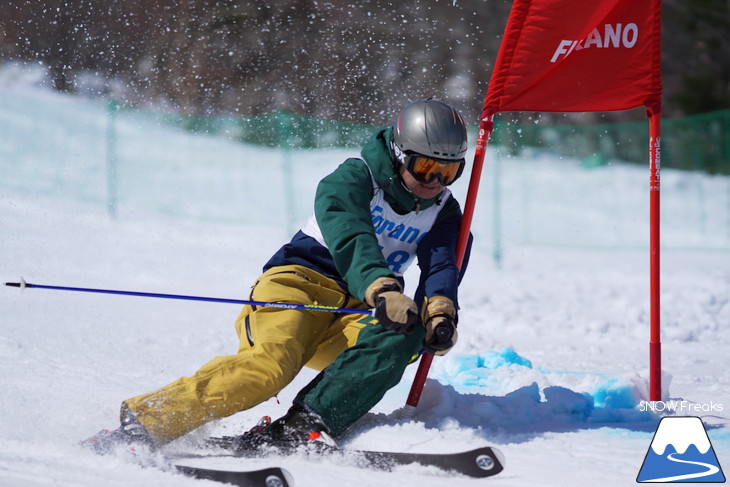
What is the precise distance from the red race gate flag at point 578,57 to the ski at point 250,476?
1874 millimetres

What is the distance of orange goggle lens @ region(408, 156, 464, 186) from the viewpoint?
3.25 metres

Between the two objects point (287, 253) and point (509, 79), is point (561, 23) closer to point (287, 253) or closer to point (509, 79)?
point (509, 79)

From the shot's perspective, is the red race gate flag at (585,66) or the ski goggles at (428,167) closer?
the ski goggles at (428,167)

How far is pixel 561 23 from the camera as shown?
3688 mm

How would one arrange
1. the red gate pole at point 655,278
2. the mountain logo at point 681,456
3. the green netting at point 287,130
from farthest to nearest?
the green netting at point 287,130
the red gate pole at point 655,278
the mountain logo at point 681,456

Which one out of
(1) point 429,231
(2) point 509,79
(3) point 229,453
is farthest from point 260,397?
(2) point 509,79

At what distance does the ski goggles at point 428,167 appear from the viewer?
10.7 feet

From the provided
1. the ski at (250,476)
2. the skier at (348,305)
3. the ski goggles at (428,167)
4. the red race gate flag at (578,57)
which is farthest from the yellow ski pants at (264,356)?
the red race gate flag at (578,57)

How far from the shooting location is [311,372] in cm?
482

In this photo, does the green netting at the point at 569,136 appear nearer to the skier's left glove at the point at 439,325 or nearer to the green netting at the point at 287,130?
the green netting at the point at 287,130

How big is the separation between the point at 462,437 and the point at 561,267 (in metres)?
7.63

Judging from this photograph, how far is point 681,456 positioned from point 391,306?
1128mm

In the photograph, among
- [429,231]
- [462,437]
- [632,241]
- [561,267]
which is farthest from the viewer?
[632,241]

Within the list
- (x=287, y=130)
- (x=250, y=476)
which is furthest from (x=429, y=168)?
(x=287, y=130)
